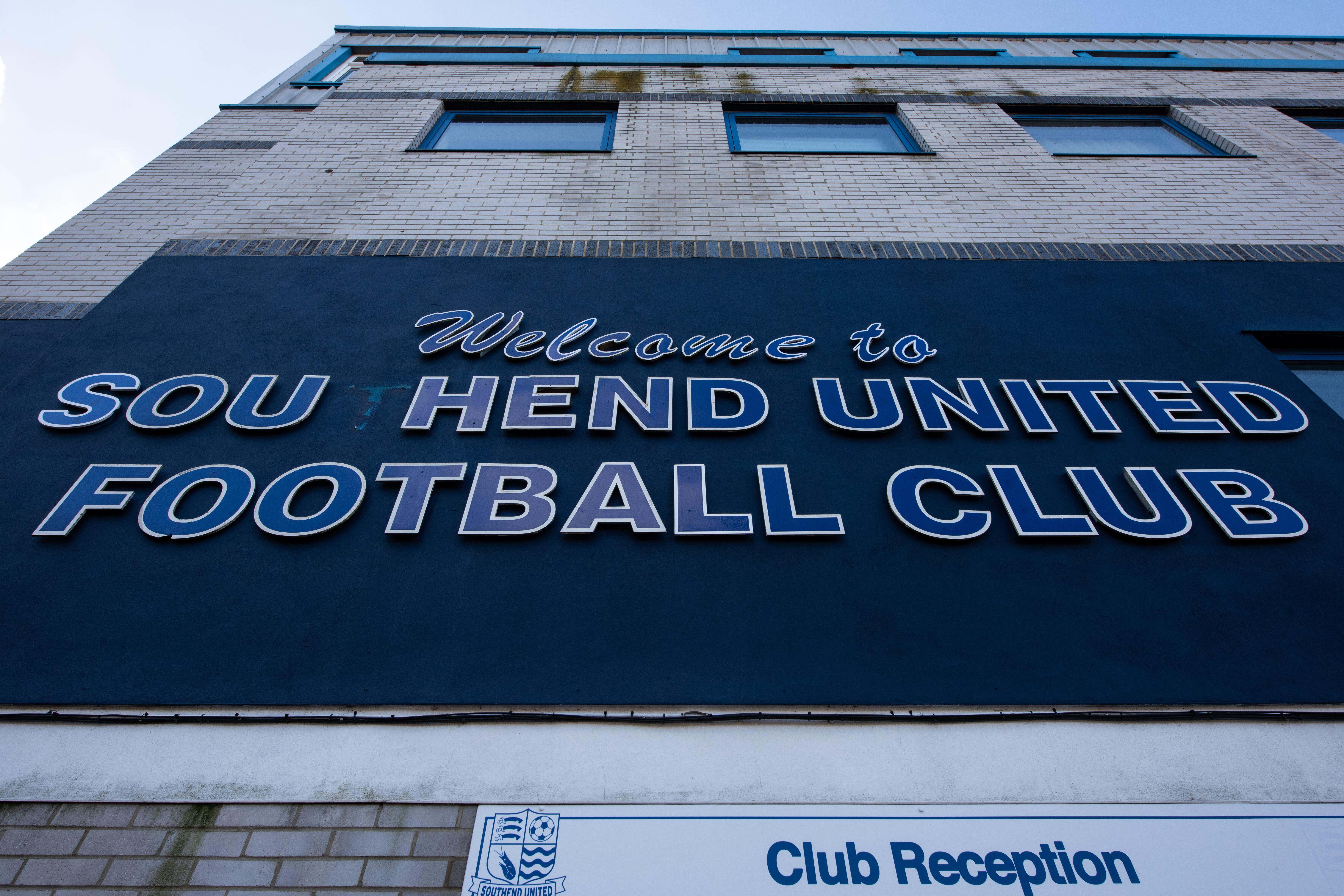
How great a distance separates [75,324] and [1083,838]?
7382 mm

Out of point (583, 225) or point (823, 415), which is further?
point (583, 225)

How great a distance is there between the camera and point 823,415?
455 cm

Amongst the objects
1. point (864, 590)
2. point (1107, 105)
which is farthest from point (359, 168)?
point (1107, 105)

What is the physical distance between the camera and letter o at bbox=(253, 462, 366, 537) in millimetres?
3852

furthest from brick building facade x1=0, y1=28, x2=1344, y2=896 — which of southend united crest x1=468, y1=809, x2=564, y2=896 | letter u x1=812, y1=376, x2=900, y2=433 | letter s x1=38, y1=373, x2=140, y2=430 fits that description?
letter u x1=812, y1=376, x2=900, y2=433

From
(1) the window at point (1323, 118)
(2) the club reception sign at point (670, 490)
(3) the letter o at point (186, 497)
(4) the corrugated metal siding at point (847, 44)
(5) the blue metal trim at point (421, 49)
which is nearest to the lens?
(2) the club reception sign at point (670, 490)

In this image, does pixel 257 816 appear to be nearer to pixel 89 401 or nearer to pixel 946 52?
pixel 89 401

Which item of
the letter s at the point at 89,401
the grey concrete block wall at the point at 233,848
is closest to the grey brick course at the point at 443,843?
the grey concrete block wall at the point at 233,848

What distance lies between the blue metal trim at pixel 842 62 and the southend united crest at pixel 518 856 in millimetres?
9262

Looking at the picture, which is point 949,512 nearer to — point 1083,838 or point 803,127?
point 1083,838

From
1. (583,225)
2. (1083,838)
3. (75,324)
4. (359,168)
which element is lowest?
(1083,838)

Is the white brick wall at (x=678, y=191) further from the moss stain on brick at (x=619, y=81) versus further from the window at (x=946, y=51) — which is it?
the window at (x=946, y=51)

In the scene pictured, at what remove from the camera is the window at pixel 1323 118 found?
28.4 feet

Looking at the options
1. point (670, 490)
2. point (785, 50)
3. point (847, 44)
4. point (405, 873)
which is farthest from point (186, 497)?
point (847, 44)
